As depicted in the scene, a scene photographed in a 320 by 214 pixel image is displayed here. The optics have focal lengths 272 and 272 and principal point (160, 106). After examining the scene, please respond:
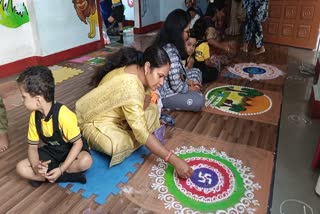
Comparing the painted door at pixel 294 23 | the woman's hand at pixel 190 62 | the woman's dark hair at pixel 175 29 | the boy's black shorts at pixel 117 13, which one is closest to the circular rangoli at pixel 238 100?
the woman's hand at pixel 190 62

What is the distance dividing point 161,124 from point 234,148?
22.0 inches

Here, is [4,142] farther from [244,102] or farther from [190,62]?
[244,102]

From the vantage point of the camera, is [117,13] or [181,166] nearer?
[181,166]

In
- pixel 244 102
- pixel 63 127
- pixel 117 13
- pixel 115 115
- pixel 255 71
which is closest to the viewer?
pixel 63 127

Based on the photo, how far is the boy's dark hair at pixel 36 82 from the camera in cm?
118

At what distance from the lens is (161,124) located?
204 centimetres

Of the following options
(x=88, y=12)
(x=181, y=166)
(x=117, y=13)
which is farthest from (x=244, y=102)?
(x=117, y=13)

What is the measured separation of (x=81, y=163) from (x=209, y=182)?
0.69m

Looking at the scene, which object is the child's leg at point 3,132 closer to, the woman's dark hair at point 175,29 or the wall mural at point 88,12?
the woman's dark hair at point 175,29

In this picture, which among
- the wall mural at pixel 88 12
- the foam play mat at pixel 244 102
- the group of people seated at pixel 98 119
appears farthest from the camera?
the wall mural at pixel 88 12

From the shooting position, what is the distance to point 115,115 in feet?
5.23

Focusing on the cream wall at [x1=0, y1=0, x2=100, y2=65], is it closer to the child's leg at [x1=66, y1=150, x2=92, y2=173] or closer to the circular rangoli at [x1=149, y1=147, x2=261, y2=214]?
the child's leg at [x1=66, y1=150, x2=92, y2=173]

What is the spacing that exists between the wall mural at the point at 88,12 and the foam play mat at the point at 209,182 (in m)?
2.89

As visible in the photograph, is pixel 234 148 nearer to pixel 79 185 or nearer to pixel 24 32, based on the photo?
pixel 79 185
